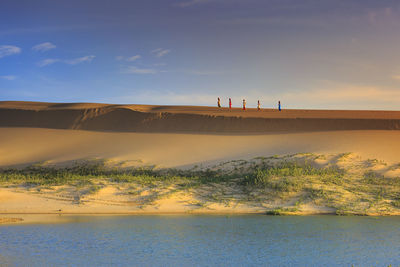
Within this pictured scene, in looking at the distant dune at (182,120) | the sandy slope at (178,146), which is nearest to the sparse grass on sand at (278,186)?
the sandy slope at (178,146)

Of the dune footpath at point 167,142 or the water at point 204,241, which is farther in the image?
the dune footpath at point 167,142

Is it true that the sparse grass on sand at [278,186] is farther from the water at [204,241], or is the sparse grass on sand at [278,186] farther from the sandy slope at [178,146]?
the sandy slope at [178,146]

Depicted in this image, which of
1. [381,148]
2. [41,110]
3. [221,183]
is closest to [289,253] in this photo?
[221,183]

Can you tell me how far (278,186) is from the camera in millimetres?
13203

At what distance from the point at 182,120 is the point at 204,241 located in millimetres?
18355

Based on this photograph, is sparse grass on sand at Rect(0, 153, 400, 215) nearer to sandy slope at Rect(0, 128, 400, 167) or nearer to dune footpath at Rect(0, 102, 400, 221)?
dune footpath at Rect(0, 102, 400, 221)

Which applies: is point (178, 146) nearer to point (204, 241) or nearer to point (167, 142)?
point (167, 142)

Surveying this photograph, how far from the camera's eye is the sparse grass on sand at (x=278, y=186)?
12453 mm

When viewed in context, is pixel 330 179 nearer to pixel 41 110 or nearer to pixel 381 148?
pixel 381 148

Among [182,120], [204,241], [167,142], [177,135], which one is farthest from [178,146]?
[204,241]

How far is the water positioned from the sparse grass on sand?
120 centimetres

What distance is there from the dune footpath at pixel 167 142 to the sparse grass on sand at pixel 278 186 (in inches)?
6.0

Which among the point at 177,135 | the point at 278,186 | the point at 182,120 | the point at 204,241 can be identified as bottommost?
the point at 204,241

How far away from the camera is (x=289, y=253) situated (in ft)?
26.5
